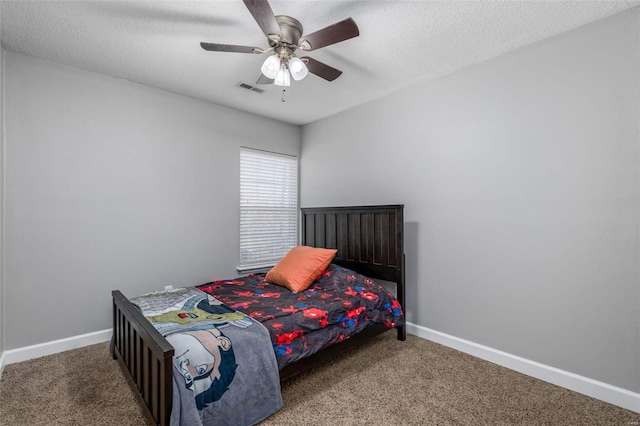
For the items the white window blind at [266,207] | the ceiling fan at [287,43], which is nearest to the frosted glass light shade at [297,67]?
the ceiling fan at [287,43]

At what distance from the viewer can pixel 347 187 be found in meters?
3.77

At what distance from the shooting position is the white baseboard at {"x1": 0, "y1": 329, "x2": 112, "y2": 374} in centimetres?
240

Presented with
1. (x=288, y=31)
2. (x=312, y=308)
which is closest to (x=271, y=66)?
(x=288, y=31)

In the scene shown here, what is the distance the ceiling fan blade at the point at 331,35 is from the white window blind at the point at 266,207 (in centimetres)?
221

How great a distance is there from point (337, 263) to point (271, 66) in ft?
7.35

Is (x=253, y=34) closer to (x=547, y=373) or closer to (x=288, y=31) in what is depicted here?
(x=288, y=31)

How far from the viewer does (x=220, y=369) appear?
1.59 meters

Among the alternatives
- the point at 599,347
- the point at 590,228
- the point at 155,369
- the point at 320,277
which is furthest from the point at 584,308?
the point at 155,369

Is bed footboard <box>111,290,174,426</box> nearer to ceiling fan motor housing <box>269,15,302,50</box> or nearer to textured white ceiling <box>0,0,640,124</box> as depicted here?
ceiling fan motor housing <box>269,15,302,50</box>

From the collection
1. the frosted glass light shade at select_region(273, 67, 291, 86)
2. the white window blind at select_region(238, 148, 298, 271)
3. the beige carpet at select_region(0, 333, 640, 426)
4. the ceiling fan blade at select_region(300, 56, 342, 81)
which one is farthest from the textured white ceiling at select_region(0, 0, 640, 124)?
the beige carpet at select_region(0, 333, 640, 426)

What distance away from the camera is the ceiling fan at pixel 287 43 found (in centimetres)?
168

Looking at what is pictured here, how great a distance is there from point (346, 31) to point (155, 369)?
2.11 metres

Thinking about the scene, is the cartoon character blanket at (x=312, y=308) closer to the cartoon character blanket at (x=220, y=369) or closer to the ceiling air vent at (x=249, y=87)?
the cartoon character blanket at (x=220, y=369)

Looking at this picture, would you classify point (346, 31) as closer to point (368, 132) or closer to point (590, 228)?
point (368, 132)
